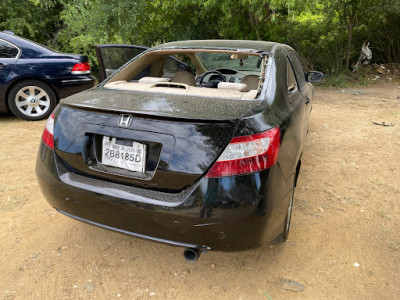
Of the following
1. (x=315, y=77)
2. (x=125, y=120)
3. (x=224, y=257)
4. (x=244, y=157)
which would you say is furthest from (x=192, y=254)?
(x=315, y=77)

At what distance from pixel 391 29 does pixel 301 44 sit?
3074 millimetres

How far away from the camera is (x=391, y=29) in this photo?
11.6 meters

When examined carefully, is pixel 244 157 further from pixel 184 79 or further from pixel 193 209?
pixel 184 79

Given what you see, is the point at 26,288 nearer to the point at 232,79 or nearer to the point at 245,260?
the point at 245,260

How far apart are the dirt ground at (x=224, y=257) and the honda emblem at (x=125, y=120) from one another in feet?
2.52

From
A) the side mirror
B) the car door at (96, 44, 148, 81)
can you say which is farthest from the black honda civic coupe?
the car door at (96, 44, 148, 81)

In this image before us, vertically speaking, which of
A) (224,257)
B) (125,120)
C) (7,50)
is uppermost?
(7,50)

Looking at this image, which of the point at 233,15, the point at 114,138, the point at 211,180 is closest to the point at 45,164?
the point at 114,138

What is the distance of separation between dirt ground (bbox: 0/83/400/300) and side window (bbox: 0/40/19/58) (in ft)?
9.00

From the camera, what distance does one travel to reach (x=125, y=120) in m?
1.85

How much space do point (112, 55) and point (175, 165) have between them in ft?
11.9

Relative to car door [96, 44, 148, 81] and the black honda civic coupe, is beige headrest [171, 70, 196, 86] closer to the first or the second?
the black honda civic coupe

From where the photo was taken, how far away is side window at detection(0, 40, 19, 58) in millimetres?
5496

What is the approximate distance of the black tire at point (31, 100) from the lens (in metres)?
5.57
